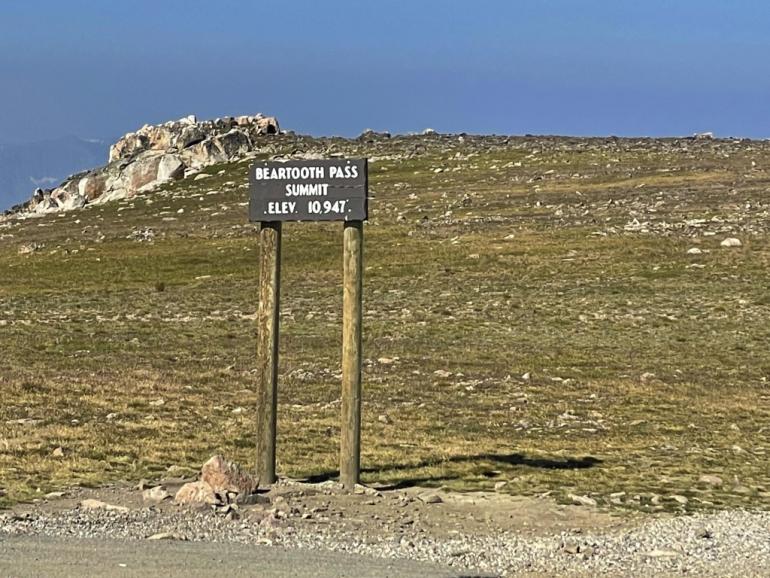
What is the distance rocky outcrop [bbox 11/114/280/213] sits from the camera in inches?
4102

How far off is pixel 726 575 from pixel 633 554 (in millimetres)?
1099

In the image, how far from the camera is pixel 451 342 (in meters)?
33.8

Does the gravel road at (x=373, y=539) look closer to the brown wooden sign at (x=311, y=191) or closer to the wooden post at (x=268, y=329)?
the wooden post at (x=268, y=329)

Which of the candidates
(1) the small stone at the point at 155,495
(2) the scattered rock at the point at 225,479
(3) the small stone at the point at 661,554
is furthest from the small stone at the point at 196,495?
(3) the small stone at the point at 661,554

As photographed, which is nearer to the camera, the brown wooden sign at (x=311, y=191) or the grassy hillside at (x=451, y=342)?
the brown wooden sign at (x=311, y=191)

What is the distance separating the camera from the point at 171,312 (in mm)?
42250

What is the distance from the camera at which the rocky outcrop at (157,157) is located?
342 feet

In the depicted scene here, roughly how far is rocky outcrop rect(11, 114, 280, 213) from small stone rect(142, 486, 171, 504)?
9021 cm

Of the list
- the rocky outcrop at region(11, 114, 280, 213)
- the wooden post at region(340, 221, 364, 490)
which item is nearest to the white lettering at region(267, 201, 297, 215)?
the wooden post at region(340, 221, 364, 490)

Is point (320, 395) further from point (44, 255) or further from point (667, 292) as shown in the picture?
point (44, 255)

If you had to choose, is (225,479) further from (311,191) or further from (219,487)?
(311,191)

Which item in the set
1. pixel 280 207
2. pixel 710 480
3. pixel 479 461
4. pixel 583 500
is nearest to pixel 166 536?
pixel 280 207

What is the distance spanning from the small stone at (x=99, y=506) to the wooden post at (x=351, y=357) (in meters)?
3.08

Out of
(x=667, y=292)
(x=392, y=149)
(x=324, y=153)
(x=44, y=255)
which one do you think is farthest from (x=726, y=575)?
(x=392, y=149)
